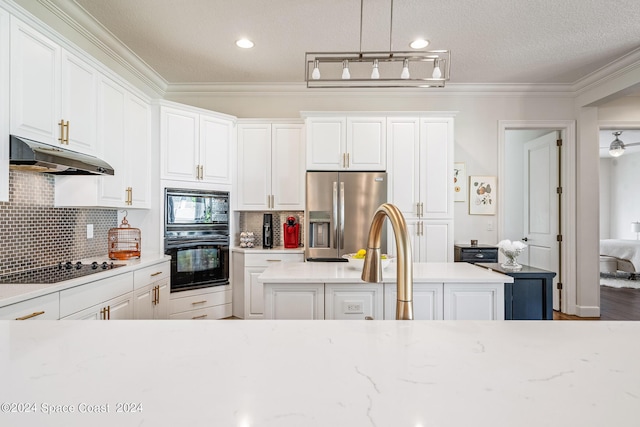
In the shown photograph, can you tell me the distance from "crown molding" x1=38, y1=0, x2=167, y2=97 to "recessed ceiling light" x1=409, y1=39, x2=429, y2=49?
2764 mm

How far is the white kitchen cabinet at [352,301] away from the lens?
2.14m

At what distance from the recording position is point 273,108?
14.2ft

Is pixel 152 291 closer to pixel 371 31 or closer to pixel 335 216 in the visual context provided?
pixel 335 216

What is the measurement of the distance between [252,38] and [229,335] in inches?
122

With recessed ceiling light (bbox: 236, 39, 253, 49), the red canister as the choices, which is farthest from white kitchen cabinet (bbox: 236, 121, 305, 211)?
recessed ceiling light (bbox: 236, 39, 253, 49)

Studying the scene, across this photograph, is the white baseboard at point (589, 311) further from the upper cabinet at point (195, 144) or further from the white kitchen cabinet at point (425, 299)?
the upper cabinet at point (195, 144)

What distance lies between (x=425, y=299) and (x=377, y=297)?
0.31 meters

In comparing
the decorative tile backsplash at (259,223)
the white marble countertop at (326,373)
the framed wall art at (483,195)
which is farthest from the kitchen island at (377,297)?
the framed wall art at (483,195)

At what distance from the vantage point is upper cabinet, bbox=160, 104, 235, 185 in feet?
11.6

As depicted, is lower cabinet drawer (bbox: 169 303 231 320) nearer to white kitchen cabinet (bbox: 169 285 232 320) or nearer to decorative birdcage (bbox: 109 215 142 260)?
white kitchen cabinet (bbox: 169 285 232 320)

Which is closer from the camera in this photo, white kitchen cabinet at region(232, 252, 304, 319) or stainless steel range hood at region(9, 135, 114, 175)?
stainless steel range hood at region(9, 135, 114, 175)

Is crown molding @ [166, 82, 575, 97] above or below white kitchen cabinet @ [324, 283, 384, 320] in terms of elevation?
above

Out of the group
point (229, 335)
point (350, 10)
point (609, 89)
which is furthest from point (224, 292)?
point (609, 89)

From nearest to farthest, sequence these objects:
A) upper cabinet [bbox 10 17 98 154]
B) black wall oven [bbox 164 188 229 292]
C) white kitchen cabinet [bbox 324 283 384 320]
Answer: upper cabinet [bbox 10 17 98 154] → white kitchen cabinet [bbox 324 283 384 320] → black wall oven [bbox 164 188 229 292]
